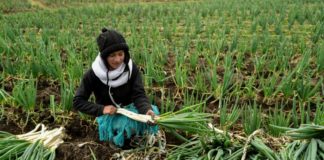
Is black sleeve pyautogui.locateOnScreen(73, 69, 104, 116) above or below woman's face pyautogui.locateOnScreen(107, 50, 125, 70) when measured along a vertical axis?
below

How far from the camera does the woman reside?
8.39 feet

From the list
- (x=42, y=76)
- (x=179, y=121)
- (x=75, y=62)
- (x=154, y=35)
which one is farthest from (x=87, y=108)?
(x=154, y=35)

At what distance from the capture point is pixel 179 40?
6.34m

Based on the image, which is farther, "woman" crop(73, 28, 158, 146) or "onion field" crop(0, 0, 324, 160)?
"woman" crop(73, 28, 158, 146)

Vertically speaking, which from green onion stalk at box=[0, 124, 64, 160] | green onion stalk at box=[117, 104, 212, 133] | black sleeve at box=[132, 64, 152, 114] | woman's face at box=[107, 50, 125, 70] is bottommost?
green onion stalk at box=[0, 124, 64, 160]

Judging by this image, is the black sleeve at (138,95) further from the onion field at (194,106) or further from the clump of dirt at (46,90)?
the clump of dirt at (46,90)

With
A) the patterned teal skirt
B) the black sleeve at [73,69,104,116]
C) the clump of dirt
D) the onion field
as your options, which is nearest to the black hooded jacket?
the black sleeve at [73,69,104,116]

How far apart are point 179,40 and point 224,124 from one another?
12.3ft

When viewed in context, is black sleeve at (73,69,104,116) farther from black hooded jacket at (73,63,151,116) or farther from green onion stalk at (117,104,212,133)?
green onion stalk at (117,104,212,133)

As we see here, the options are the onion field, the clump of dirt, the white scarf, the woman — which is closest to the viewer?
the onion field

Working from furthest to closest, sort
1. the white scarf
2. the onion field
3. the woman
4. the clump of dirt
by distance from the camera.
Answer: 1. the clump of dirt
2. the white scarf
3. the woman
4. the onion field

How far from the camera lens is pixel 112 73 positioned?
267 cm

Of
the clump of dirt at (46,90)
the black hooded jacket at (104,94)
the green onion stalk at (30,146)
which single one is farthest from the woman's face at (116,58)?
the clump of dirt at (46,90)

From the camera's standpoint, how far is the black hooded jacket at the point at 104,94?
267cm
